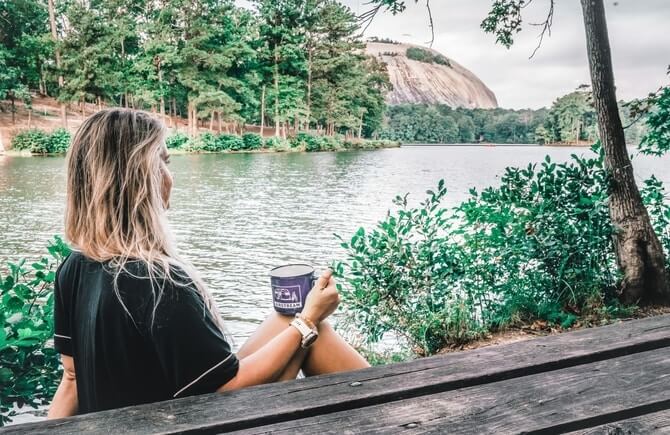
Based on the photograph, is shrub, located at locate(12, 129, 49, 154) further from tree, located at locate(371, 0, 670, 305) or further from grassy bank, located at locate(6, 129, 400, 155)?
tree, located at locate(371, 0, 670, 305)

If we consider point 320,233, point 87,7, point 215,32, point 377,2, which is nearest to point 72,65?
point 87,7

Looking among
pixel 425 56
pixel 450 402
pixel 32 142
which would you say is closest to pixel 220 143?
pixel 32 142

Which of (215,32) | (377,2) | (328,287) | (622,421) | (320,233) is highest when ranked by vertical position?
(215,32)

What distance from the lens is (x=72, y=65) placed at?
1099 inches

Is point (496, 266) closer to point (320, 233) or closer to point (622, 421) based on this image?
point (622, 421)

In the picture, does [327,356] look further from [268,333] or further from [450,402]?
[450,402]

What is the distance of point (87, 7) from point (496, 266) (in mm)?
32988

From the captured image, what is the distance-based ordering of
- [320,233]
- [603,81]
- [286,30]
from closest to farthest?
[603,81] < [320,233] < [286,30]

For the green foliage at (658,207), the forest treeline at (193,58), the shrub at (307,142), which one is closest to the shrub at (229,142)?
the forest treeline at (193,58)

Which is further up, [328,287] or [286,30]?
[286,30]

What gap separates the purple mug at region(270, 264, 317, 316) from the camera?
1247mm

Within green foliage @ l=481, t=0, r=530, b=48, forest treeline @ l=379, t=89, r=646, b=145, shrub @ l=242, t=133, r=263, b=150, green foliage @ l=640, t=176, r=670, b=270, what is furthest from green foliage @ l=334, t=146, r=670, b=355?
forest treeline @ l=379, t=89, r=646, b=145

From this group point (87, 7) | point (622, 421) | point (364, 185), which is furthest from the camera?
point (87, 7)

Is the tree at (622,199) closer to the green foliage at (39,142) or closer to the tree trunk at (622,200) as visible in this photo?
the tree trunk at (622,200)
